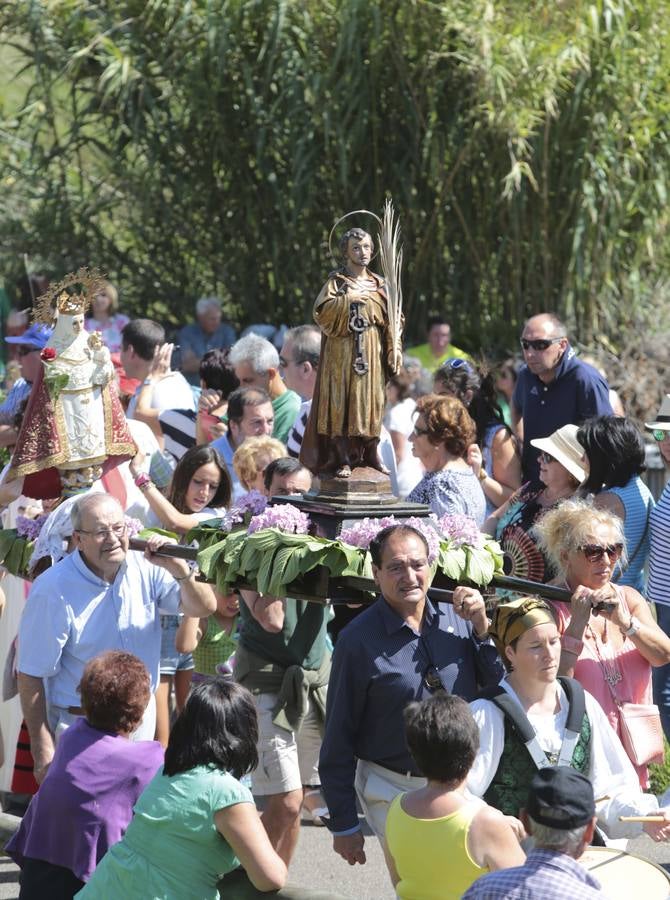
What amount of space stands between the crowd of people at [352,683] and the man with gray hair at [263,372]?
0.49 meters

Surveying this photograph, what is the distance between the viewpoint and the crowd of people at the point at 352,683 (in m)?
4.23

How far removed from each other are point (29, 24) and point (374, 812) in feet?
33.3

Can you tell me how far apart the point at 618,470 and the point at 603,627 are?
4.04 feet

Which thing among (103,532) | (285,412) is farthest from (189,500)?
(285,412)

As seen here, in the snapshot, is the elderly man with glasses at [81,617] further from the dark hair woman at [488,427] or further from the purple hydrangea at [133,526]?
the dark hair woman at [488,427]

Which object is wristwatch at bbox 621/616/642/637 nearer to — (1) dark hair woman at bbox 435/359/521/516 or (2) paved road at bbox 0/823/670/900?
(2) paved road at bbox 0/823/670/900

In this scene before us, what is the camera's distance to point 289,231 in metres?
13.0

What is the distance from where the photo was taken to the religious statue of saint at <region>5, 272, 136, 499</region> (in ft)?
20.2

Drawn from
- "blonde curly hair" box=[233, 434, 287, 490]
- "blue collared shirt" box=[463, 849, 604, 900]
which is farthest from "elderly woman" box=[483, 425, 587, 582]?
"blue collared shirt" box=[463, 849, 604, 900]

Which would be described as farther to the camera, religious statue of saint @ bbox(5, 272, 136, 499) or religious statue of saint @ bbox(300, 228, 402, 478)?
religious statue of saint @ bbox(5, 272, 136, 499)

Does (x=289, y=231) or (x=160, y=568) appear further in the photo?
(x=289, y=231)

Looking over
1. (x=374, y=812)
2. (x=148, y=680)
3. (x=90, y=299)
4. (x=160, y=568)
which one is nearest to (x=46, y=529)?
(x=160, y=568)

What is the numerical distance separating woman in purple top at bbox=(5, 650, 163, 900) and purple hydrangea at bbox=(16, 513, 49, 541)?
5.97 ft

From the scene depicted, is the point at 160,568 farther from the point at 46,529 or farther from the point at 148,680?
the point at 148,680
